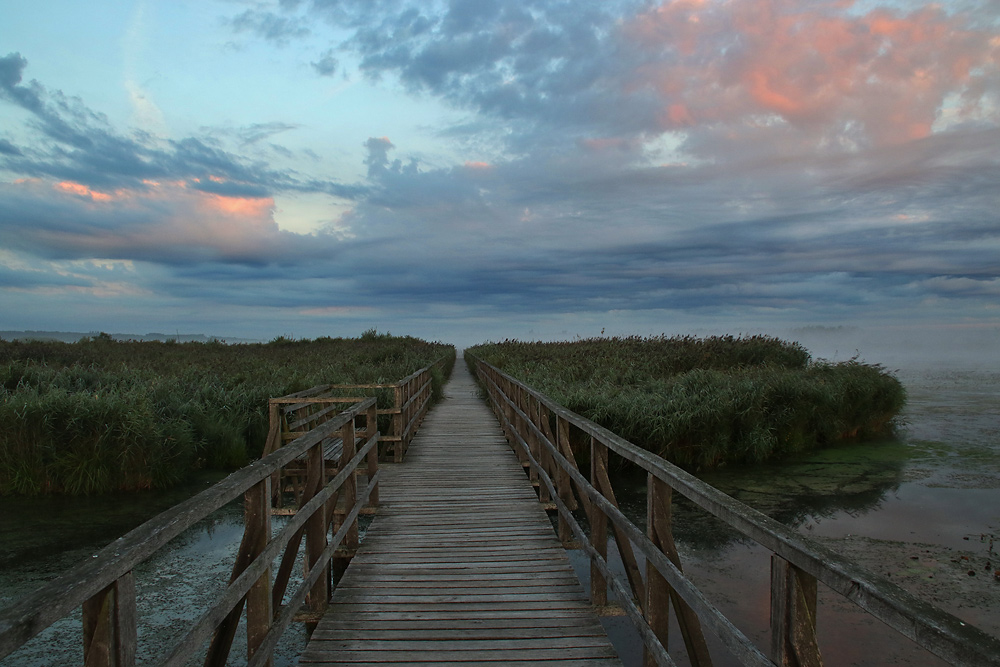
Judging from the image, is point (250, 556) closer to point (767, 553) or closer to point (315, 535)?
point (315, 535)

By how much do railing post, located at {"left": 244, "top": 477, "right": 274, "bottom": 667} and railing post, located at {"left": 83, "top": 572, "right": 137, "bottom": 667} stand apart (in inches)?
36.6

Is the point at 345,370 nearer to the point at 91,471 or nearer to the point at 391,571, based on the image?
the point at 91,471

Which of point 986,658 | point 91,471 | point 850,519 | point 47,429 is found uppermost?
point 986,658

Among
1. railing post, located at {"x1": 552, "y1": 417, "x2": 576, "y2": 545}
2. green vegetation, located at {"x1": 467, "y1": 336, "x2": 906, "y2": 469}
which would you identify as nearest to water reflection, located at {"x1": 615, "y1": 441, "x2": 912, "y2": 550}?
green vegetation, located at {"x1": 467, "y1": 336, "x2": 906, "y2": 469}

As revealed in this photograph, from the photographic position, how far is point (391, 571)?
4340 mm

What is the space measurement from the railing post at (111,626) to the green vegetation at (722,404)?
29.7ft

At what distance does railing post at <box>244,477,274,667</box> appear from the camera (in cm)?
262

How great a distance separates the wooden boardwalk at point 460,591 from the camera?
10.5 ft

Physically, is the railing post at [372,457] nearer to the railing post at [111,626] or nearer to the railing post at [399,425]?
the railing post at [399,425]

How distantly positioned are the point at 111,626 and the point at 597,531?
2834 mm

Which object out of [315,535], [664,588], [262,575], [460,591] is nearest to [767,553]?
[460,591]

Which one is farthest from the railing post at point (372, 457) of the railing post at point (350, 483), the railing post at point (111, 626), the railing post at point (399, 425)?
the railing post at point (111, 626)

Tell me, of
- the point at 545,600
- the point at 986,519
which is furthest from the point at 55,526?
the point at 986,519

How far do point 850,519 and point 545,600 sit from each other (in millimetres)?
6039
